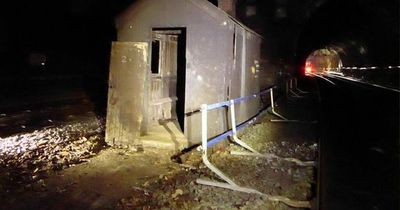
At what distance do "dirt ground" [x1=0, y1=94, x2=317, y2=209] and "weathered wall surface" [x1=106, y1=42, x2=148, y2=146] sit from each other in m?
0.52

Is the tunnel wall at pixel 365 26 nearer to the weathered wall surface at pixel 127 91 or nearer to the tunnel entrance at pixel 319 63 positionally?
the weathered wall surface at pixel 127 91

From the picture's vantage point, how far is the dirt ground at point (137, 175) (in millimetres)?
4875

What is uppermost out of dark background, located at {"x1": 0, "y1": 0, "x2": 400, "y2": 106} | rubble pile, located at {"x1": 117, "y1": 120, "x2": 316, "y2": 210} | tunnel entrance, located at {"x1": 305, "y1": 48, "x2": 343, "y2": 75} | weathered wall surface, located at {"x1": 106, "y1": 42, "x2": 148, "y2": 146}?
tunnel entrance, located at {"x1": 305, "y1": 48, "x2": 343, "y2": 75}

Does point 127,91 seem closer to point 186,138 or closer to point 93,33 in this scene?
point 186,138

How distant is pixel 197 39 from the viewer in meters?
7.79

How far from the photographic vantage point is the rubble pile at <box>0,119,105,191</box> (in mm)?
6012

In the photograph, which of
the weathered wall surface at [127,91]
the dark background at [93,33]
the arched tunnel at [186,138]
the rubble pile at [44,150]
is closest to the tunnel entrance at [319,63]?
the dark background at [93,33]

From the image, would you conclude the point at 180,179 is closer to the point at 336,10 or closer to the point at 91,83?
the point at 91,83

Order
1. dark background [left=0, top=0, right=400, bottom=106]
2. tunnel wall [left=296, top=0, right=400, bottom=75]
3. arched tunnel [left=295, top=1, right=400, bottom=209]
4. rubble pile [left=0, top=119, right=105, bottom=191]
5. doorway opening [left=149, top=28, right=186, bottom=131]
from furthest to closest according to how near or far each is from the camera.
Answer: tunnel wall [left=296, top=0, right=400, bottom=75] → dark background [left=0, top=0, right=400, bottom=106] → doorway opening [left=149, top=28, right=186, bottom=131] → rubble pile [left=0, top=119, right=105, bottom=191] → arched tunnel [left=295, top=1, right=400, bottom=209]

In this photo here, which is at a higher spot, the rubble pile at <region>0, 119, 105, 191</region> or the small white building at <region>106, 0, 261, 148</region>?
the small white building at <region>106, 0, 261, 148</region>

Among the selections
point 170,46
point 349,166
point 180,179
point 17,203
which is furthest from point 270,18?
point 17,203

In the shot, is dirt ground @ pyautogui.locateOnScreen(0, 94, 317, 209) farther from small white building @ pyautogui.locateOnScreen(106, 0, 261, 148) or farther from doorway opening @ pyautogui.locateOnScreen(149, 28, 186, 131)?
doorway opening @ pyautogui.locateOnScreen(149, 28, 186, 131)

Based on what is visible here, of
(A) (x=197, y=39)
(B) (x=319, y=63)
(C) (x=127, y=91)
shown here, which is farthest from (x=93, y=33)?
(B) (x=319, y=63)

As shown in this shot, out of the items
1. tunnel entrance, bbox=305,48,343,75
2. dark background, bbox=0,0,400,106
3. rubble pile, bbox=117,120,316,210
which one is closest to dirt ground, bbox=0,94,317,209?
rubble pile, bbox=117,120,316,210
